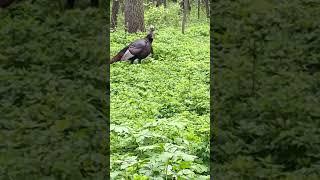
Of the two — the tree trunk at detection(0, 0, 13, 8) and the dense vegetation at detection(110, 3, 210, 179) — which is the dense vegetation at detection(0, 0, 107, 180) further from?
the dense vegetation at detection(110, 3, 210, 179)

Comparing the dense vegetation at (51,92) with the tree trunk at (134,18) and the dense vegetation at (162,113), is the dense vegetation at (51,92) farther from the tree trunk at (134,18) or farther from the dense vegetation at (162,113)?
the tree trunk at (134,18)

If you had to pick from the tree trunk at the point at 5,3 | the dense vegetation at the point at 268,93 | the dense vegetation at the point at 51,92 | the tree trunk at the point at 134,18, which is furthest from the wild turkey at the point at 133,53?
the tree trunk at the point at 134,18

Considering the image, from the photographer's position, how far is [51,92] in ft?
24.4

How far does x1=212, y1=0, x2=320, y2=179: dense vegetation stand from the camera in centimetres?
564

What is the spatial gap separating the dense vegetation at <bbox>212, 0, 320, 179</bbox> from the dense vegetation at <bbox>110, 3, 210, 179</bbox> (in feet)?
1.42

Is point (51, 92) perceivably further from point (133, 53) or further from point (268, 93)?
point (133, 53)

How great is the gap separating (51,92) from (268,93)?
3222mm

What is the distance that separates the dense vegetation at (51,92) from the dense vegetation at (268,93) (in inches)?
63.9

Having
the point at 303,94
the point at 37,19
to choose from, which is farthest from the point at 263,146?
the point at 37,19

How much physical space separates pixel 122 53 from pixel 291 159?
8.65m

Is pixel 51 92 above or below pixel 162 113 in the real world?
above

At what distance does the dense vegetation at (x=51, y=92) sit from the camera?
5.31 m

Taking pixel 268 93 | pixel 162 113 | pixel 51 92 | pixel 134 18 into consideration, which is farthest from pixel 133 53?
pixel 268 93

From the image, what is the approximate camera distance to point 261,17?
35.7 feet
